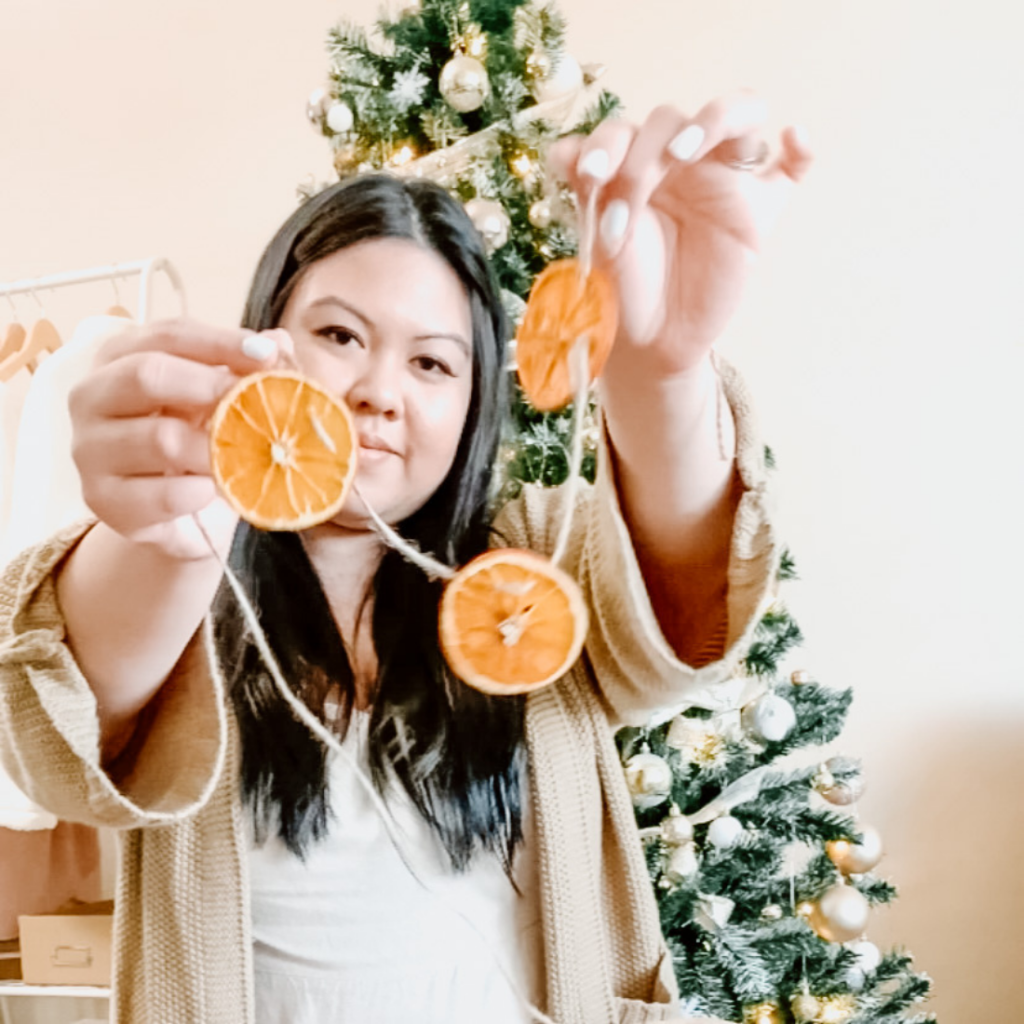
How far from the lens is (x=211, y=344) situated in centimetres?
35

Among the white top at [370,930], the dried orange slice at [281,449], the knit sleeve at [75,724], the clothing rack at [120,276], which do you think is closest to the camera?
the dried orange slice at [281,449]

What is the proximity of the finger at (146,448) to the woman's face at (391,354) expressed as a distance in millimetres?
117

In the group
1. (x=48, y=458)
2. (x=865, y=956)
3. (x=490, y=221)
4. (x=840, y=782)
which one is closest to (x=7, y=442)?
(x=48, y=458)

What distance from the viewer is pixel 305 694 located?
0.57 m

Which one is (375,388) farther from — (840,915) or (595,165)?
(840,915)

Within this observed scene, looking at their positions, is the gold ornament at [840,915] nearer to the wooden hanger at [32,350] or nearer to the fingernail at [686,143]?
the fingernail at [686,143]

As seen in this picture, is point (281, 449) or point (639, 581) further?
point (639, 581)

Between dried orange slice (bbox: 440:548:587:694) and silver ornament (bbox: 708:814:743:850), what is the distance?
1.84 feet

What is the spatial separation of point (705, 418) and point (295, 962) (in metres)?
0.41

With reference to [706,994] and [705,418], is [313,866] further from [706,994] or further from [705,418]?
[706,994]

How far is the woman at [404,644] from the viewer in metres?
0.40

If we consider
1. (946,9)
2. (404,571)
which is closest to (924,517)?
(946,9)

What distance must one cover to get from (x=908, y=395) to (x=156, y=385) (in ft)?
3.68

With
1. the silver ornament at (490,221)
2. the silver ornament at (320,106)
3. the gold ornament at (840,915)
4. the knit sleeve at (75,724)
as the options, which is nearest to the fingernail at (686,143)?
the knit sleeve at (75,724)
